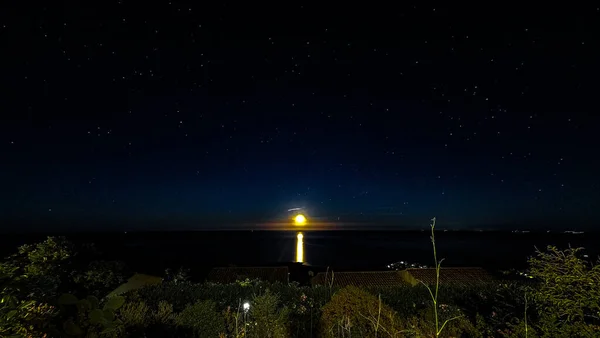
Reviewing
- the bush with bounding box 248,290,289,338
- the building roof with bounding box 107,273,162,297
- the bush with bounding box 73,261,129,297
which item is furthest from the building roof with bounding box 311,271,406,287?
the bush with bounding box 248,290,289,338

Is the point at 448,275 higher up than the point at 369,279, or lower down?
higher up

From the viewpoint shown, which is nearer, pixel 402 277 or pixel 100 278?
pixel 100 278

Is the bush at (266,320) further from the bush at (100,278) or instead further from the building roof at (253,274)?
the building roof at (253,274)

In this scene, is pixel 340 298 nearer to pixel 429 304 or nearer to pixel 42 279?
pixel 429 304

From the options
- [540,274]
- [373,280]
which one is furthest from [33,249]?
[373,280]

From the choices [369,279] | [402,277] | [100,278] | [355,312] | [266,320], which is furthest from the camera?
[402,277]

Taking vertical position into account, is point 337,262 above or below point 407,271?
below

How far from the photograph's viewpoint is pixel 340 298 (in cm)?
686

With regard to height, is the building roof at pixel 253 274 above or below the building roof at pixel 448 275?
below

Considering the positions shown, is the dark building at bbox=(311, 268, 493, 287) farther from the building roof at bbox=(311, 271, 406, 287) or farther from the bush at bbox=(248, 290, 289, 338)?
the bush at bbox=(248, 290, 289, 338)

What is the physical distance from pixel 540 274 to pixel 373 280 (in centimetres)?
2017

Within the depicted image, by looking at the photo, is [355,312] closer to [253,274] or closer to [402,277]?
[402,277]

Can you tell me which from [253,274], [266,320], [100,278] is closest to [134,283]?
[100,278]

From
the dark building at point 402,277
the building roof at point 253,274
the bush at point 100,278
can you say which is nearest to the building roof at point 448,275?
the dark building at point 402,277
